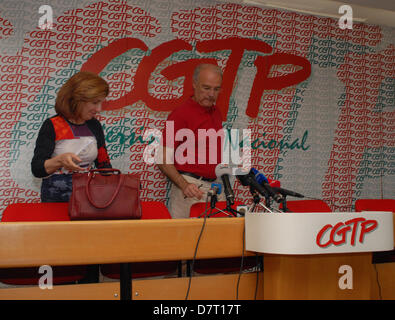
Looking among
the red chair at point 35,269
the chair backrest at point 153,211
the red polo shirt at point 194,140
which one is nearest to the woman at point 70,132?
the red chair at point 35,269

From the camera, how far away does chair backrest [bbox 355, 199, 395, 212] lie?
3205mm

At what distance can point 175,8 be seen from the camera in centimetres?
397

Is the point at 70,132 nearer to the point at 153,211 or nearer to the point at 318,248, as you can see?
the point at 153,211

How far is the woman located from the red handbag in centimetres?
60

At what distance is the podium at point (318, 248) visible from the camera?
151cm

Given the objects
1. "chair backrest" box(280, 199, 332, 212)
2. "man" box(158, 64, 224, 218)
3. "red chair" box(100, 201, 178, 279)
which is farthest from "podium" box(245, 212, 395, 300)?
"man" box(158, 64, 224, 218)

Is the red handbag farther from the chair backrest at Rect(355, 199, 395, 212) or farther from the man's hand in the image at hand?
the chair backrest at Rect(355, 199, 395, 212)

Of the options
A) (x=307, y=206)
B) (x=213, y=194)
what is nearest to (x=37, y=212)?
(x=213, y=194)

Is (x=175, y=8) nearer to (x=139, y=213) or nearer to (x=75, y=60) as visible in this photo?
(x=75, y=60)

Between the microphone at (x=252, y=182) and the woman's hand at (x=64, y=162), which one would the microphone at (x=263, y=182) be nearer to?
the microphone at (x=252, y=182)

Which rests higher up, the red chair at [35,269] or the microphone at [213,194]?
the microphone at [213,194]

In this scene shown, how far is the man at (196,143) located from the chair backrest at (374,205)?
1.02 metres
